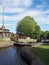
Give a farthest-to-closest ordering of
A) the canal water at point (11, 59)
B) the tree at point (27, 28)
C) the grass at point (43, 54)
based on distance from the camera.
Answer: the tree at point (27, 28), the canal water at point (11, 59), the grass at point (43, 54)

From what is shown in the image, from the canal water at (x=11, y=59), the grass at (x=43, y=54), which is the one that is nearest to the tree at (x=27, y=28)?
the canal water at (x=11, y=59)

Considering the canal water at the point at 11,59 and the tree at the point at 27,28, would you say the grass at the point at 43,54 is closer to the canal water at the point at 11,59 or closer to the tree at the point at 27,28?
the canal water at the point at 11,59

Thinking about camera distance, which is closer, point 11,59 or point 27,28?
point 11,59

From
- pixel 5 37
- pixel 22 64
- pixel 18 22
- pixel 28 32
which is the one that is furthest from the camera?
pixel 18 22

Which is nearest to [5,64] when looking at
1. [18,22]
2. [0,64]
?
[0,64]

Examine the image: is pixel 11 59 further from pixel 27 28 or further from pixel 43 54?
pixel 27 28

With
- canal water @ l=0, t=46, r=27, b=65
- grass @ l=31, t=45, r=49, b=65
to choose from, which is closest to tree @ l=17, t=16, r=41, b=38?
canal water @ l=0, t=46, r=27, b=65

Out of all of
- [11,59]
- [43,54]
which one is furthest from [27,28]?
[43,54]

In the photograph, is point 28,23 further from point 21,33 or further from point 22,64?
point 22,64

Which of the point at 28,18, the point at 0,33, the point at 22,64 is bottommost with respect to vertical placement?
the point at 22,64

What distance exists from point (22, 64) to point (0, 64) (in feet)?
9.83

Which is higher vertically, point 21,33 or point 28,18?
point 28,18

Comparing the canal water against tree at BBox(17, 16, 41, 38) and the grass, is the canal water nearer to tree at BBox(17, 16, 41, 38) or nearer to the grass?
the grass

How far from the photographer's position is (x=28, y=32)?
113 metres
